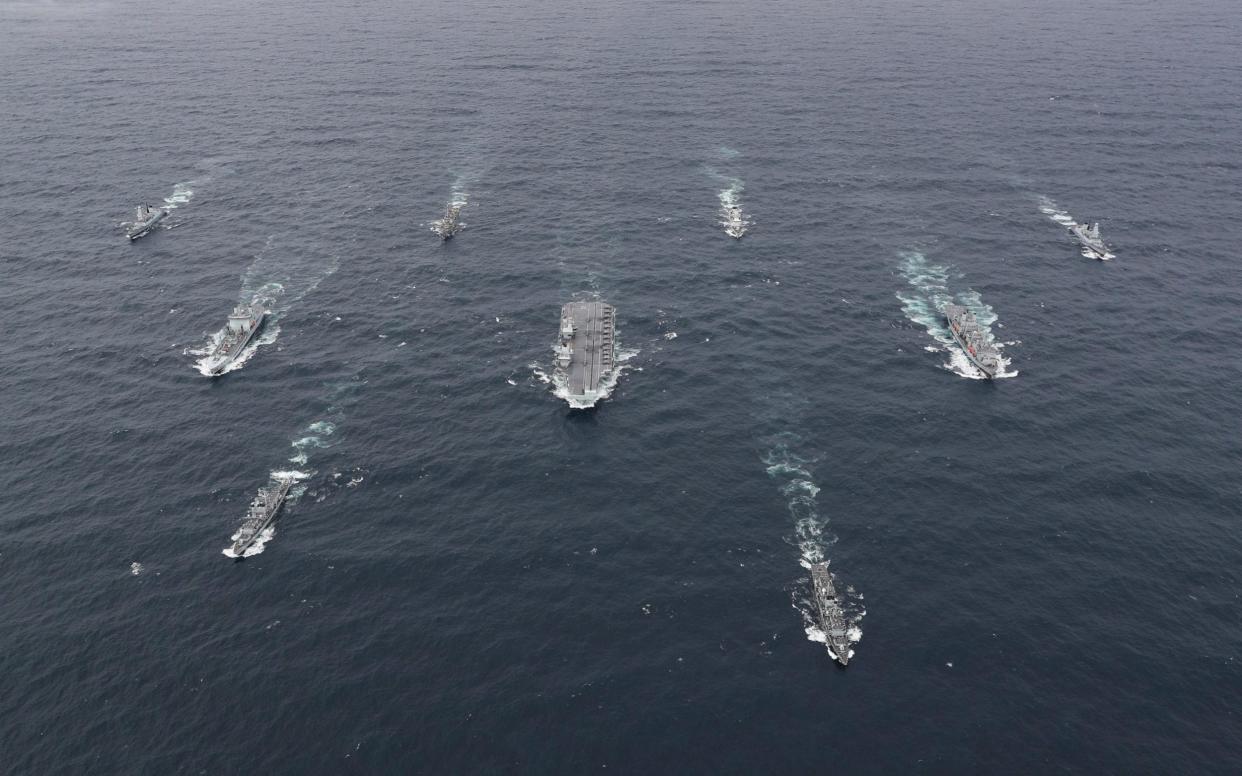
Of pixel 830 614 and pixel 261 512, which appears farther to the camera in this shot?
pixel 261 512

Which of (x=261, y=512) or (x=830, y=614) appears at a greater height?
(x=261, y=512)

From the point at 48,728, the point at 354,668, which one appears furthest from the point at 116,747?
the point at 354,668

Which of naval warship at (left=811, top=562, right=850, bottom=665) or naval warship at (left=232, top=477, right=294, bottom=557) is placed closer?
naval warship at (left=811, top=562, right=850, bottom=665)

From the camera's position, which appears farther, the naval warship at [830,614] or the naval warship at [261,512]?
the naval warship at [261,512]
